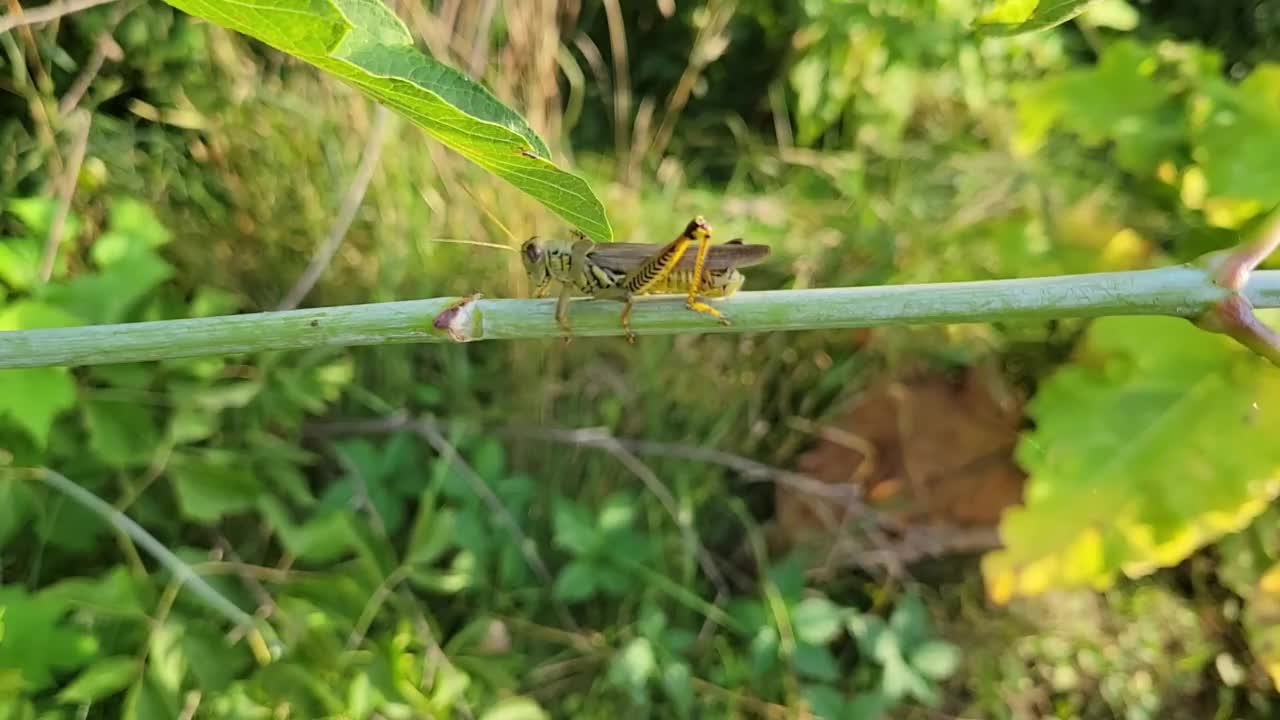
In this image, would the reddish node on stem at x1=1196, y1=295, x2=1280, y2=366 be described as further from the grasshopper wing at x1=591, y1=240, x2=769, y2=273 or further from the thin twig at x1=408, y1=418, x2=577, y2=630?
the thin twig at x1=408, y1=418, x2=577, y2=630

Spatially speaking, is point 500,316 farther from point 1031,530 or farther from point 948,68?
point 948,68

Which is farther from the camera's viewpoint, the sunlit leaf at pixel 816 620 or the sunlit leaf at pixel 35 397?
the sunlit leaf at pixel 816 620

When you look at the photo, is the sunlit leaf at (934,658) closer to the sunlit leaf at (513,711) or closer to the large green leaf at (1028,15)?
the sunlit leaf at (513,711)

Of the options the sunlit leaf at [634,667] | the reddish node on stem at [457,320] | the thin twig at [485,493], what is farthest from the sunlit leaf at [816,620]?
the reddish node on stem at [457,320]

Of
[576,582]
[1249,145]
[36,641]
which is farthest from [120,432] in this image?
[1249,145]

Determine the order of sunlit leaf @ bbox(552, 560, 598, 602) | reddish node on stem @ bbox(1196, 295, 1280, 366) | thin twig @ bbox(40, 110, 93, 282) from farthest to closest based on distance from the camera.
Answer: sunlit leaf @ bbox(552, 560, 598, 602)
thin twig @ bbox(40, 110, 93, 282)
reddish node on stem @ bbox(1196, 295, 1280, 366)

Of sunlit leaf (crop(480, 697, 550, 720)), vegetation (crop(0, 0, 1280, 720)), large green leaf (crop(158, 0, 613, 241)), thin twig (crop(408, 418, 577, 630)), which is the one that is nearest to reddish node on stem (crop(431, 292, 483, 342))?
large green leaf (crop(158, 0, 613, 241))

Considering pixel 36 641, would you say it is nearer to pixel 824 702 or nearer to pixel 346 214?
pixel 346 214
